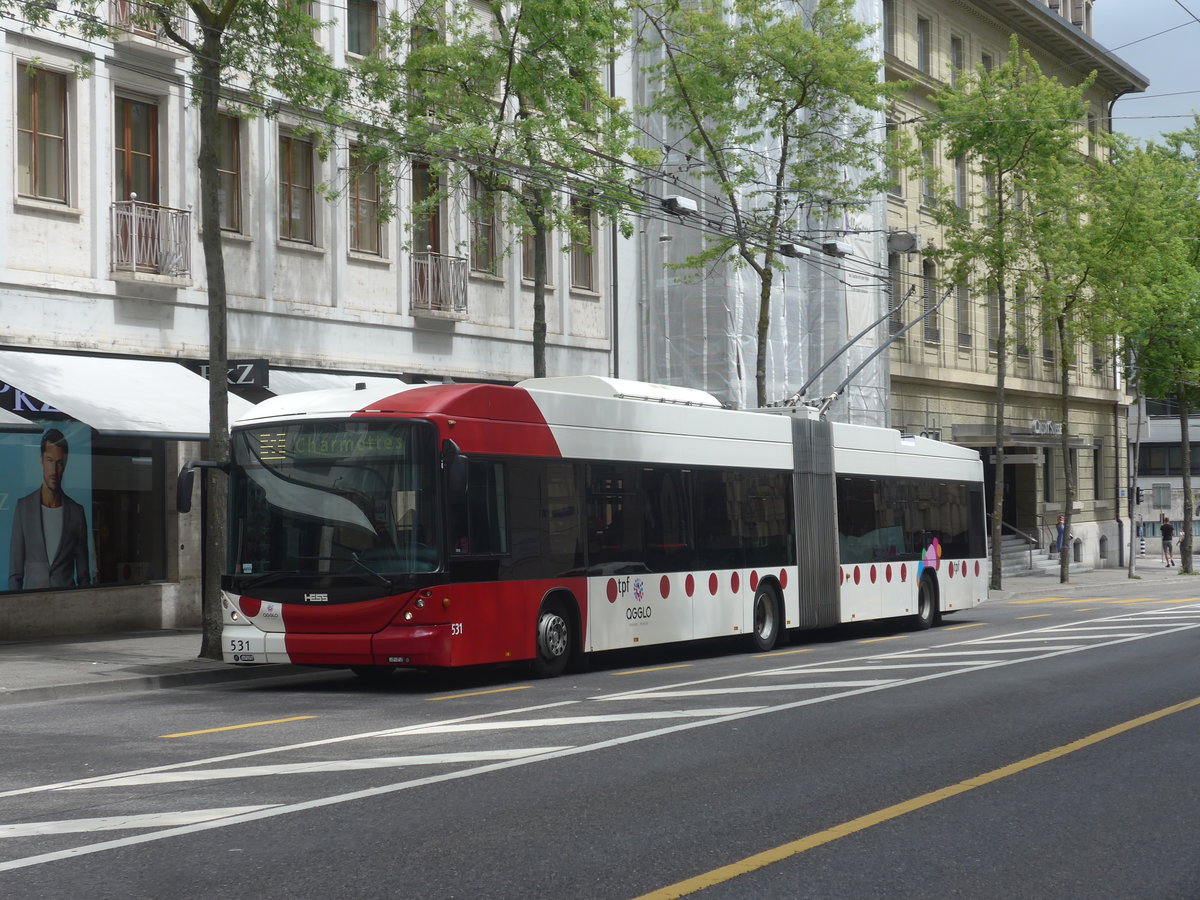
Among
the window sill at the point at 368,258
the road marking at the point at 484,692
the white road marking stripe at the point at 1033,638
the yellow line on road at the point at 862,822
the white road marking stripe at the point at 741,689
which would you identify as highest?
the window sill at the point at 368,258

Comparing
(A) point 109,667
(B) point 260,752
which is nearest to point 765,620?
(A) point 109,667

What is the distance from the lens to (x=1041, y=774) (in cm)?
981

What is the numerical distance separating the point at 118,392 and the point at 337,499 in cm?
657

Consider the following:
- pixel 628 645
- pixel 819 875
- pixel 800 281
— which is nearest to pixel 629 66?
pixel 800 281

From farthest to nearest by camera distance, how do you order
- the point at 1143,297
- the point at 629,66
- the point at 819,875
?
the point at 1143,297 → the point at 629,66 → the point at 819,875

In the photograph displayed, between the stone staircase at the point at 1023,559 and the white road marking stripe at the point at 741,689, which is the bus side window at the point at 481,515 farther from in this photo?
the stone staircase at the point at 1023,559

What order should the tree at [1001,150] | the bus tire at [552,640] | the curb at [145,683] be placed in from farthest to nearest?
the tree at [1001,150] → the bus tire at [552,640] → the curb at [145,683]

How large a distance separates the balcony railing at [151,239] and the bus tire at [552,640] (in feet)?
29.4

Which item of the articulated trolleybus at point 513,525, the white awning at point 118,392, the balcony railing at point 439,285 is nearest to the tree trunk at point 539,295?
the articulated trolleybus at point 513,525

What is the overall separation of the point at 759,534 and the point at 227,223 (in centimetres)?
941

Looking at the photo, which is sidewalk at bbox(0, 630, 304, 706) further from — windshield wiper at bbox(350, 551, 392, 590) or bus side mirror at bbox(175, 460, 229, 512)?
windshield wiper at bbox(350, 551, 392, 590)

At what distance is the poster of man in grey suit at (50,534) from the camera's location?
2105 cm

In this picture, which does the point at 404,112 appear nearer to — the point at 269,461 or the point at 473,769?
the point at 269,461

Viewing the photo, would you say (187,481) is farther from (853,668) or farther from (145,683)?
(853,668)
